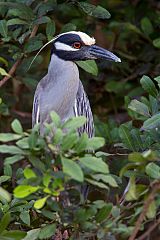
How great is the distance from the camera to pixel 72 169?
2088 mm

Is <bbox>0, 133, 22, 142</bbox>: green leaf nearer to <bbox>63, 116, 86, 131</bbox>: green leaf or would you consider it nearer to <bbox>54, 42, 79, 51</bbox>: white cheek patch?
<bbox>63, 116, 86, 131</bbox>: green leaf

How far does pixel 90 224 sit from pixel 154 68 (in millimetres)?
2072

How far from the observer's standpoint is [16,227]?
123 inches

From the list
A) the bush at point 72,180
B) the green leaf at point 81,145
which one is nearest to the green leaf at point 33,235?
the bush at point 72,180

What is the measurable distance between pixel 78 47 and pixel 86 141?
4.47ft

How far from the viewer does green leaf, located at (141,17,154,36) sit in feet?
13.7

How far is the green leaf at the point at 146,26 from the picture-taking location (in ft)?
13.7

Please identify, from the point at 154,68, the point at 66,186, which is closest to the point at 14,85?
the point at 154,68

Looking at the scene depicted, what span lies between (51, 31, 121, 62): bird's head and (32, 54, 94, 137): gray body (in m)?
0.10

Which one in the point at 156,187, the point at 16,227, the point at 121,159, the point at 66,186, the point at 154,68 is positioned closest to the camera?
the point at 156,187

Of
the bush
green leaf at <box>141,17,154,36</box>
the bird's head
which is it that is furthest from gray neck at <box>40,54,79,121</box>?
the bush

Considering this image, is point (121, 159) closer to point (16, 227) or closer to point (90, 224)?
point (16, 227)

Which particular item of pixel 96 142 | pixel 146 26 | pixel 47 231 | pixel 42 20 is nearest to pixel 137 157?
pixel 96 142

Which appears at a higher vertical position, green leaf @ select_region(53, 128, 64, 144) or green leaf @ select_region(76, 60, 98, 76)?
green leaf @ select_region(53, 128, 64, 144)
